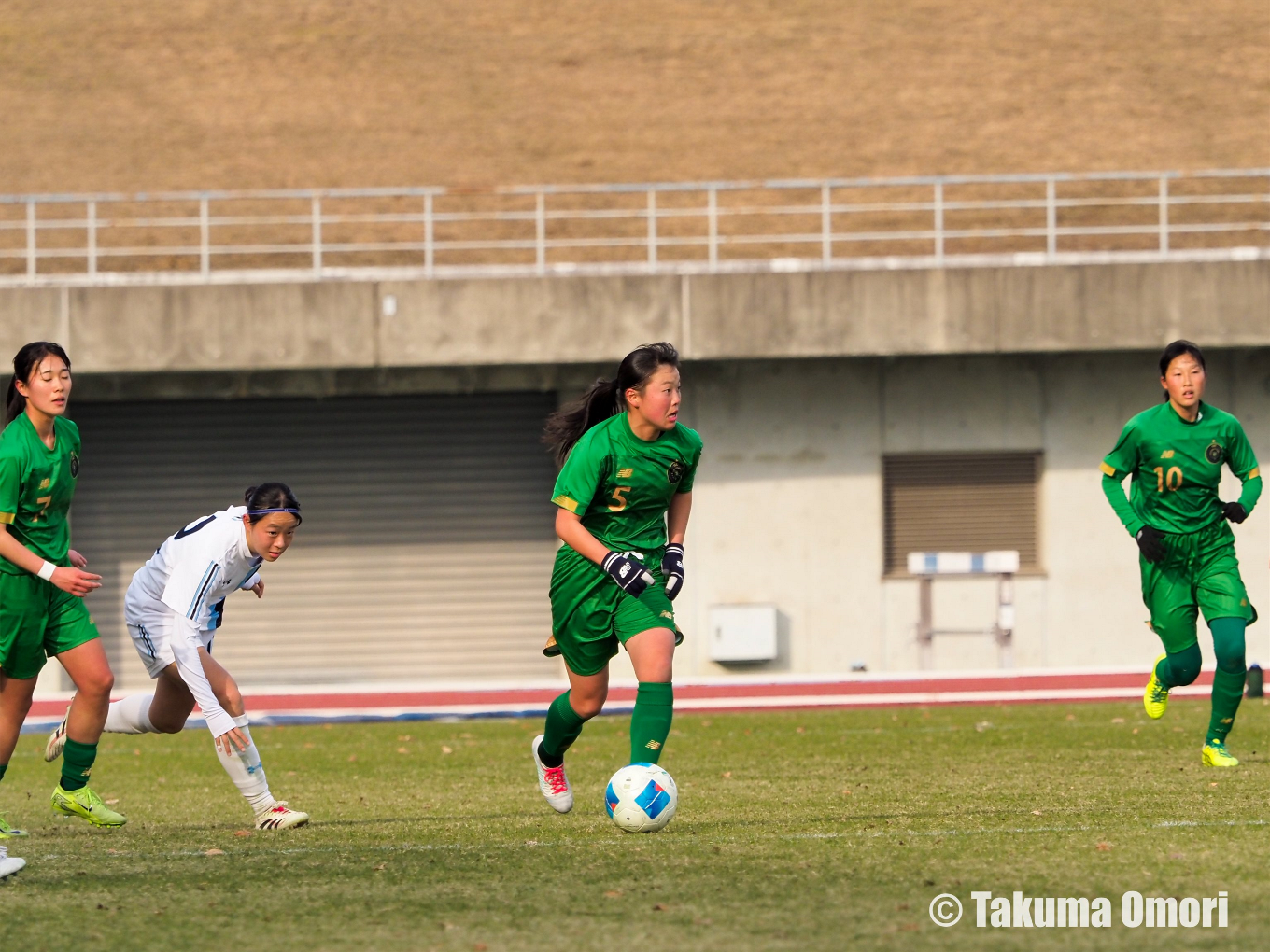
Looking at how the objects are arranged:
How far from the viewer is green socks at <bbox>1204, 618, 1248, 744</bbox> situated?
9.46 meters

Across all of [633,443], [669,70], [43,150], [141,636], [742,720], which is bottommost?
[742,720]

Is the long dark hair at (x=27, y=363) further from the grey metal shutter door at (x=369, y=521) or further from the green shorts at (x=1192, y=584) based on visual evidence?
the grey metal shutter door at (x=369, y=521)

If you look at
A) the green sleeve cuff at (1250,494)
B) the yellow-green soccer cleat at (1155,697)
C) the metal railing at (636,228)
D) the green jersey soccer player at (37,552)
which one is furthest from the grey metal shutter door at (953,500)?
the green jersey soccer player at (37,552)

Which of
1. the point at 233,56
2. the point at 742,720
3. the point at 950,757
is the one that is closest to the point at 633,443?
the point at 950,757

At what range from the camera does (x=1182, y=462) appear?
9547mm

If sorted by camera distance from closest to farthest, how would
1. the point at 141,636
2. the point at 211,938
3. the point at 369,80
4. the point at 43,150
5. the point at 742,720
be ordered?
1. the point at 211,938
2. the point at 141,636
3. the point at 742,720
4. the point at 43,150
5. the point at 369,80

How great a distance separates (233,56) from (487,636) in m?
23.6

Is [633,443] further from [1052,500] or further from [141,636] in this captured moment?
[1052,500]

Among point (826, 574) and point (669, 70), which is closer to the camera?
point (826, 574)

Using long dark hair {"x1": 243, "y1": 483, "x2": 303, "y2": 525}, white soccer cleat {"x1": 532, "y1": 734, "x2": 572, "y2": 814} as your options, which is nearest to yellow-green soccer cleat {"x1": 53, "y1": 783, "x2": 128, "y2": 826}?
long dark hair {"x1": 243, "y1": 483, "x2": 303, "y2": 525}

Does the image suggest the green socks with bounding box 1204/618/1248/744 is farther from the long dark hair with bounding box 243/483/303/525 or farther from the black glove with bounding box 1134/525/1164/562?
the long dark hair with bounding box 243/483/303/525

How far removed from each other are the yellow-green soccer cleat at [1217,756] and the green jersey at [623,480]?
3.99m

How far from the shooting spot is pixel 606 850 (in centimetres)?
677

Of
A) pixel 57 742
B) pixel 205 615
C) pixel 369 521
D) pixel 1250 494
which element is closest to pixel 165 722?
pixel 57 742
